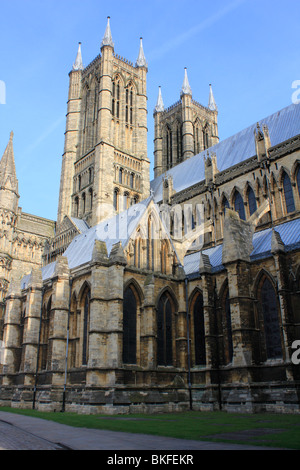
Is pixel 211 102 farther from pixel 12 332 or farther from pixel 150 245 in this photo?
pixel 12 332

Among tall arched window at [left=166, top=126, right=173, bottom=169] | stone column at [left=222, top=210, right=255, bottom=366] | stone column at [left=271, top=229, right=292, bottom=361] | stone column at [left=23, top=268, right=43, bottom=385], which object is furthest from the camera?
tall arched window at [left=166, top=126, right=173, bottom=169]

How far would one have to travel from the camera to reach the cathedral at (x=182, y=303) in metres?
21.0

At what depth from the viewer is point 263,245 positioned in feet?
79.1

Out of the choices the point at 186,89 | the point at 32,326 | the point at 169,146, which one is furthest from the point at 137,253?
the point at 186,89

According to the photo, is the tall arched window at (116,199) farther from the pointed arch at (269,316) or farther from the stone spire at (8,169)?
the pointed arch at (269,316)

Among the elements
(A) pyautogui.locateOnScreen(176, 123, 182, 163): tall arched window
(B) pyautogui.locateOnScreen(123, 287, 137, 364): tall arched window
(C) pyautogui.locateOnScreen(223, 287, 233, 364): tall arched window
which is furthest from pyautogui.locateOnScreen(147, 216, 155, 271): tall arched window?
(A) pyautogui.locateOnScreen(176, 123, 182, 163): tall arched window

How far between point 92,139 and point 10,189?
1343cm

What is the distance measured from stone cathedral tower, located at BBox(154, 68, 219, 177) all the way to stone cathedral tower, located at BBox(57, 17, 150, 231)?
5998 mm

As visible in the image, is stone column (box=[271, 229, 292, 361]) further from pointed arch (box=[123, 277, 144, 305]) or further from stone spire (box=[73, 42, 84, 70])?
stone spire (box=[73, 42, 84, 70])

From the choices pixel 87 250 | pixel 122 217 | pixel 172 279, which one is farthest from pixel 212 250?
pixel 87 250

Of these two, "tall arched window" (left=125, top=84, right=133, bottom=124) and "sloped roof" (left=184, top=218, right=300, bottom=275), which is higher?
"tall arched window" (left=125, top=84, right=133, bottom=124)

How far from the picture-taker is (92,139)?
2173 inches

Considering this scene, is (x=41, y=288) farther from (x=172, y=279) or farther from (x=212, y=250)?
(x=212, y=250)

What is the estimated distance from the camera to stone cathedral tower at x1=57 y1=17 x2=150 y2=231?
2002 inches
